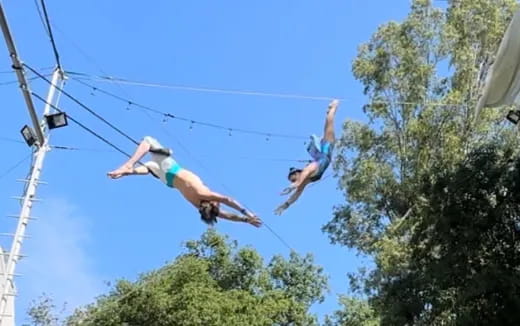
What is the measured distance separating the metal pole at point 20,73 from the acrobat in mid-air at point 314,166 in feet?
6.63

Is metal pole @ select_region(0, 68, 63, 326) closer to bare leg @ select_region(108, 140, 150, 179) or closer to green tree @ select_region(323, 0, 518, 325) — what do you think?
bare leg @ select_region(108, 140, 150, 179)

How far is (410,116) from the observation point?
11586 mm

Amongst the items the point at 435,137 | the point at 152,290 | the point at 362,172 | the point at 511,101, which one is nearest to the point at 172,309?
the point at 152,290

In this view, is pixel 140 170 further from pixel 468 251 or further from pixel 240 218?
pixel 468 251

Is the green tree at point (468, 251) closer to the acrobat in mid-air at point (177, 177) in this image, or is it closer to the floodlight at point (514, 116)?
the floodlight at point (514, 116)

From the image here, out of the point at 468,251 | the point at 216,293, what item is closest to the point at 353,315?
the point at 216,293

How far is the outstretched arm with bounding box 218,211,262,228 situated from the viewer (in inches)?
211

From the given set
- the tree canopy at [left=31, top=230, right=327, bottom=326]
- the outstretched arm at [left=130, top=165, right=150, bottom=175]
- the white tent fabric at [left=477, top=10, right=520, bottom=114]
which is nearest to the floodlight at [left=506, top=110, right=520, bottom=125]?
the white tent fabric at [left=477, top=10, right=520, bottom=114]

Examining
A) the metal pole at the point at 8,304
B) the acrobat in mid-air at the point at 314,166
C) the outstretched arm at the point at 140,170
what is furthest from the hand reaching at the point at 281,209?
the metal pole at the point at 8,304

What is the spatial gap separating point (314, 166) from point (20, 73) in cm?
228

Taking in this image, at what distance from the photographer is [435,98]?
1162 centimetres

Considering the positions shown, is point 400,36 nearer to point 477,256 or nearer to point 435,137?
point 435,137

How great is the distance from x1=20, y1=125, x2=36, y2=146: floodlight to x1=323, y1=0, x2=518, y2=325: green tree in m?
Result: 6.03

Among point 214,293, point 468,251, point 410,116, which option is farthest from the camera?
point 214,293
